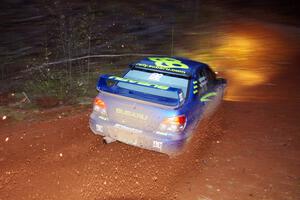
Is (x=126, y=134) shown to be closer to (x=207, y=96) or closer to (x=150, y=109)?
(x=150, y=109)

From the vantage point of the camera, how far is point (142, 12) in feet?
78.3

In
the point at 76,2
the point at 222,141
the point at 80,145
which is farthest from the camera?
the point at 76,2

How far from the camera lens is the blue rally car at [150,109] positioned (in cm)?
638

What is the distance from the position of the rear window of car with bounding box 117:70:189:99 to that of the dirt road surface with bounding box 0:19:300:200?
1.24 metres

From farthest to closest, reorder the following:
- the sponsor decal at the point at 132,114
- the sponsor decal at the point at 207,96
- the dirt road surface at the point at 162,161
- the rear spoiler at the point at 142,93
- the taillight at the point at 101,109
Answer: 1. the sponsor decal at the point at 207,96
2. the taillight at the point at 101,109
3. the sponsor decal at the point at 132,114
4. the rear spoiler at the point at 142,93
5. the dirt road surface at the point at 162,161

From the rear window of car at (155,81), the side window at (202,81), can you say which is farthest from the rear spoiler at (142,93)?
the side window at (202,81)

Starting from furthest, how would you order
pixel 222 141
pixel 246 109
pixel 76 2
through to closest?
pixel 76 2
pixel 246 109
pixel 222 141

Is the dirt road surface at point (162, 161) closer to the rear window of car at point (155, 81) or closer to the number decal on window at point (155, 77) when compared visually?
the rear window of car at point (155, 81)

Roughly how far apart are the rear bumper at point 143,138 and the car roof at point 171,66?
4.92 feet

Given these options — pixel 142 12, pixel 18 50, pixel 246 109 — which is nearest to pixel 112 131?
pixel 246 109

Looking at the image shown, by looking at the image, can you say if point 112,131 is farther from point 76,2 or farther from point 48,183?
point 76,2

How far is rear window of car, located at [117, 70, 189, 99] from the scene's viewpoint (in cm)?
677

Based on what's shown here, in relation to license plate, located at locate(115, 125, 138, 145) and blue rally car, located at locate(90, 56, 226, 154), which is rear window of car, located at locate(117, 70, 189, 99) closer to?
blue rally car, located at locate(90, 56, 226, 154)

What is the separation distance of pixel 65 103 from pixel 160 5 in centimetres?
1868
